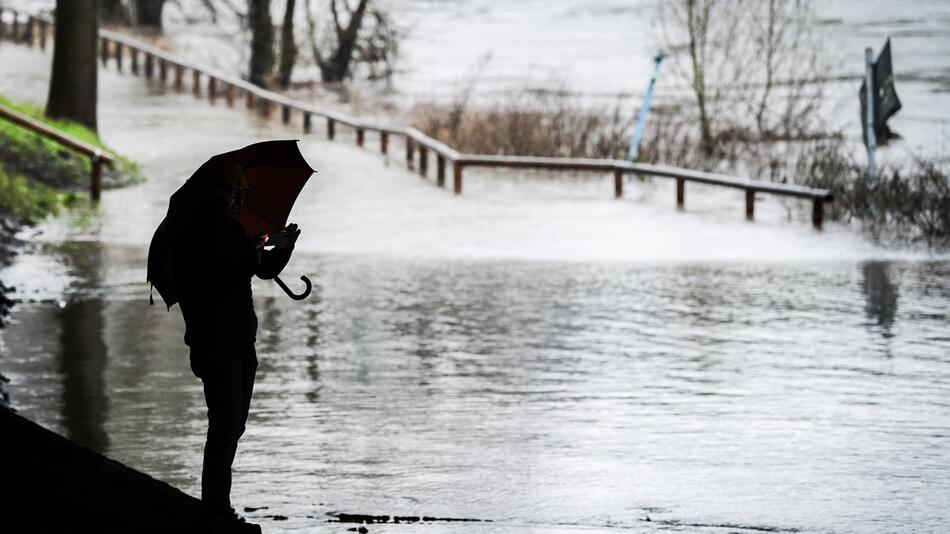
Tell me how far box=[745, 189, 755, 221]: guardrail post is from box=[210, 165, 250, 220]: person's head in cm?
1972

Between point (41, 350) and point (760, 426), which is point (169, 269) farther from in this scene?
point (41, 350)

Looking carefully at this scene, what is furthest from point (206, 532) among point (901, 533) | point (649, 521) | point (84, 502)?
point (901, 533)

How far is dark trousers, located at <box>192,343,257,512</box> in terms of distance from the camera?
656cm

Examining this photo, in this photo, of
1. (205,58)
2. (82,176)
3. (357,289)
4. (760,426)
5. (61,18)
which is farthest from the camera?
(205,58)

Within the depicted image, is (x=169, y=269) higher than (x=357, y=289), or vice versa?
(x=169, y=269)

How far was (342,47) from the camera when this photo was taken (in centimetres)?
4922

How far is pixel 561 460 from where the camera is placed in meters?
9.49

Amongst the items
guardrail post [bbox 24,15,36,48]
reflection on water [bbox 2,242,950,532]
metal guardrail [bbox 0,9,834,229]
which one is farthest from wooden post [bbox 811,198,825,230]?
guardrail post [bbox 24,15,36,48]

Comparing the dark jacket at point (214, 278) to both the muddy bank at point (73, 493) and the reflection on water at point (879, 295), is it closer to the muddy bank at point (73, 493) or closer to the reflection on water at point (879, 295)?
the muddy bank at point (73, 493)

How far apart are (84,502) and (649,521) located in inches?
106

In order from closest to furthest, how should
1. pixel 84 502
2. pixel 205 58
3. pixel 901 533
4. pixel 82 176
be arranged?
pixel 84 502
pixel 901 533
pixel 82 176
pixel 205 58

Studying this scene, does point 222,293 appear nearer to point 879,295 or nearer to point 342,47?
point 879,295

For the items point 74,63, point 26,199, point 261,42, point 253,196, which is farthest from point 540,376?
point 261,42

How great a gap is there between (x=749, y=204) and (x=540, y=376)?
14125 mm
